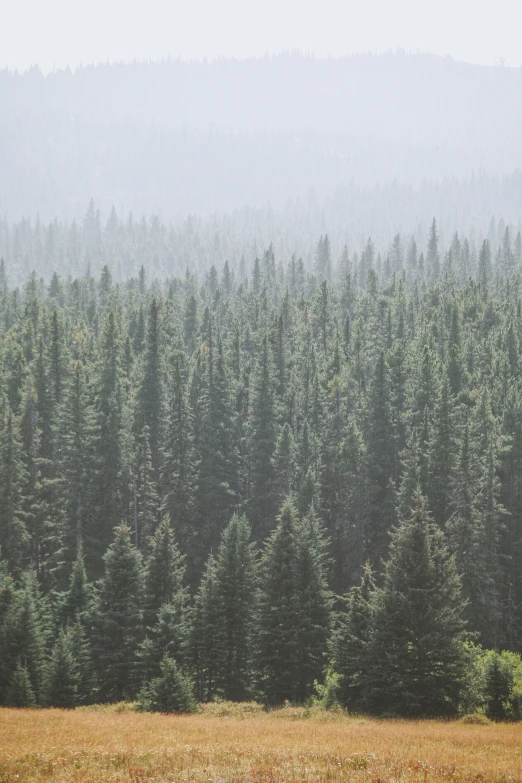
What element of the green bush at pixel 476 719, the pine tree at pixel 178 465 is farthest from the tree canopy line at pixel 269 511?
the green bush at pixel 476 719

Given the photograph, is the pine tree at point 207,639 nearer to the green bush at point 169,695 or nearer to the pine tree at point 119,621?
the pine tree at point 119,621

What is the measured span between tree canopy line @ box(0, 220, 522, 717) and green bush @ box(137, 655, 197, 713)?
105 mm

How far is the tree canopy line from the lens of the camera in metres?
37.2

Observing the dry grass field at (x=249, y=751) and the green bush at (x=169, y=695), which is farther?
the green bush at (x=169, y=695)

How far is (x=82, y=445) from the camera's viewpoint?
6469cm

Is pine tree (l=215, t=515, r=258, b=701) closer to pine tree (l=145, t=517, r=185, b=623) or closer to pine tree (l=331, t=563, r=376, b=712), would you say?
pine tree (l=145, t=517, r=185, b=623)

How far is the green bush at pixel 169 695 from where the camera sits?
3553cm

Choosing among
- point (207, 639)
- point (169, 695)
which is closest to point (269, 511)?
point (207, 639)

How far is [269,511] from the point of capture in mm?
69562

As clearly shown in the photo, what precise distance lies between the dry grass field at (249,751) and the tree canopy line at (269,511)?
22.0 feet

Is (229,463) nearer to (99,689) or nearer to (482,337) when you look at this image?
(99,689)

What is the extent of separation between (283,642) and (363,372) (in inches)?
1851

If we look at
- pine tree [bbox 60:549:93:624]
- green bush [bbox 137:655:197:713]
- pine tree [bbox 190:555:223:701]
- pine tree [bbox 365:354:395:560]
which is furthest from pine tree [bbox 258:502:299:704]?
pine tree [bbox 365:354:395:560]

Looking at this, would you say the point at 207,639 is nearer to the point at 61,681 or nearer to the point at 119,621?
the point at 119,621
